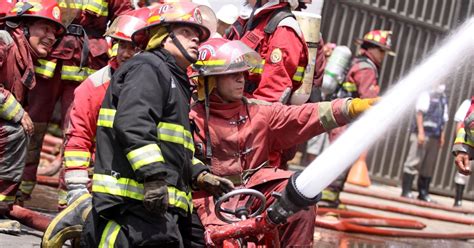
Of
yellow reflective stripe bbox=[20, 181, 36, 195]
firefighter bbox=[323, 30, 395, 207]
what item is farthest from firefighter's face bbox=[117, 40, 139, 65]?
firefighter bbox=[323, 30, 395, 207]

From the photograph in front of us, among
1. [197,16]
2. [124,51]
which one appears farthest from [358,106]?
[124,51]

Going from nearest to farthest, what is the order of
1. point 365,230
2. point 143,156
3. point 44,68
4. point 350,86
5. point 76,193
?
point 143,156, point 76,193, point 44,68, point 365,230, point 350,86

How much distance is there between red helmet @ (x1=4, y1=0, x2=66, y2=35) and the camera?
23.1ft

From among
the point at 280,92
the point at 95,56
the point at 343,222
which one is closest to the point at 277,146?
the point at 280,92

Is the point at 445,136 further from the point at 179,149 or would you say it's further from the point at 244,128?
the point at 179,149

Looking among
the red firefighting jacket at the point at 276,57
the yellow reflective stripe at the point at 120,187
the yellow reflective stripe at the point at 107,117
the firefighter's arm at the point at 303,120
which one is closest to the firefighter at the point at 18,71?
the red firefighting jacket at the point at 276,57

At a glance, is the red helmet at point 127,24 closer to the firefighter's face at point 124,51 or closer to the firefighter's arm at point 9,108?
the firefighter's face at point 124,51

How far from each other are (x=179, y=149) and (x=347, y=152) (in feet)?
2.55

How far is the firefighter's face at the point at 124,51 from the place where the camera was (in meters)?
6.32

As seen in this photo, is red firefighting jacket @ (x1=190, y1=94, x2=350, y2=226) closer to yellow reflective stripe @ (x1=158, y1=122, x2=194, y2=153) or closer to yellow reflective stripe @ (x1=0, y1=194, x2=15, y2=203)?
yellow reflective stripe @ (x1=158, y1=122, x2=194, y2=153)

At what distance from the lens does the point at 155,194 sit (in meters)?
4.71

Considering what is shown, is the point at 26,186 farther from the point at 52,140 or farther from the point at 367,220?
the point at 52,140

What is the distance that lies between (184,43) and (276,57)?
69.1 inches

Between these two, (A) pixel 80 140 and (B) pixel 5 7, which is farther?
(B) pixel 5 7
